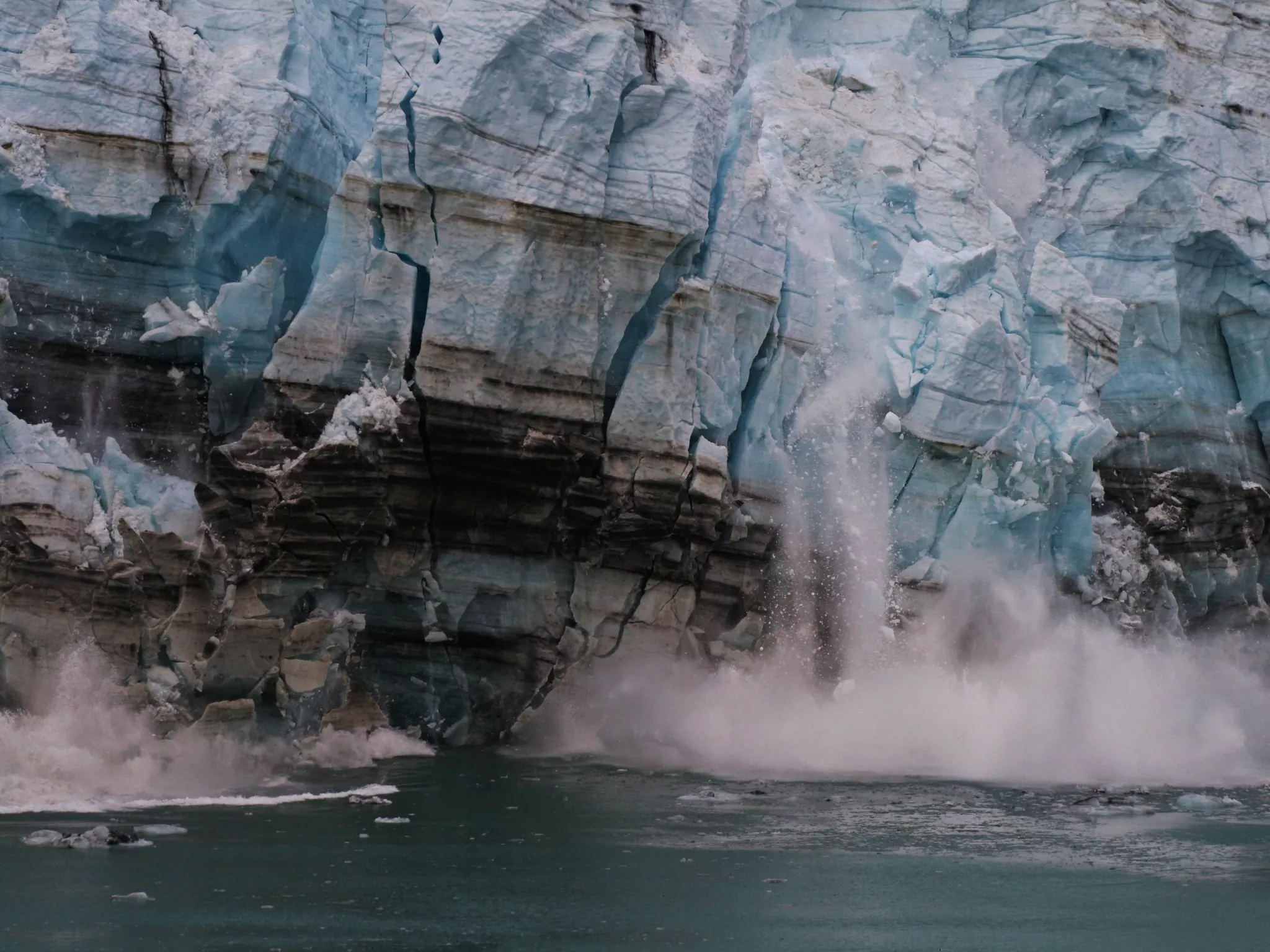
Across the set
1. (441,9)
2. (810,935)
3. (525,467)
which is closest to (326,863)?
(810,935)

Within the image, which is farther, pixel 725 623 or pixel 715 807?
pixel 725 623

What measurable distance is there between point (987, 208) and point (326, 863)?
1021 cm

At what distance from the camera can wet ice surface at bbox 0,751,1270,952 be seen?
7.13m

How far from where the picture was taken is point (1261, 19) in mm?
18172

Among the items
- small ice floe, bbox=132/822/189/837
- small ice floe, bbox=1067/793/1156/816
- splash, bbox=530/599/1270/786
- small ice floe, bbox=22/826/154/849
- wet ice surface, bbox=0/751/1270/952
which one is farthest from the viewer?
splash, bbox=530/599/1270/786

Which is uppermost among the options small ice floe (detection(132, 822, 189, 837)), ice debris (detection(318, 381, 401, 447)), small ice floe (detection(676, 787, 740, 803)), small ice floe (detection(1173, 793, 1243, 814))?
ice debris (detection(318, 381, 401, 447))

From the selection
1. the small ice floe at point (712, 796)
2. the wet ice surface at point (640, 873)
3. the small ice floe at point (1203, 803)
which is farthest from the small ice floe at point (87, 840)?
the small ice floe at point (1203, 803)

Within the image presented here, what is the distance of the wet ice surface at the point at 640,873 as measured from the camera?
23.4ft

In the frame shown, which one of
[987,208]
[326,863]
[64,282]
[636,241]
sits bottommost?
[326,863]

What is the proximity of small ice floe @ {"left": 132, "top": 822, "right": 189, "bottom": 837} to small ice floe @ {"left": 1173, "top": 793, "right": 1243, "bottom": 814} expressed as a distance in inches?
280

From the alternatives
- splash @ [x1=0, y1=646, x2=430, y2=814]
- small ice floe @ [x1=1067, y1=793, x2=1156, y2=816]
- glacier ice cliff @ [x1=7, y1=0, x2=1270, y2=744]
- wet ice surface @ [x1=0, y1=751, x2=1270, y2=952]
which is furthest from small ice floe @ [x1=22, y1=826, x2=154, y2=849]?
small ice floe @ [x1=1067, y1=793, x2=1156, y2=816]

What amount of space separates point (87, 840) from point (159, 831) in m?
0.48

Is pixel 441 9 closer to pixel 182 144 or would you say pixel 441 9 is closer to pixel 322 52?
pixel 322 52

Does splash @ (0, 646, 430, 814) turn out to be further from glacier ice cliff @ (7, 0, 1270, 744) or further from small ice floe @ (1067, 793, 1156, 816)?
small ice floe @ (1067, 793, 1156, 816)
